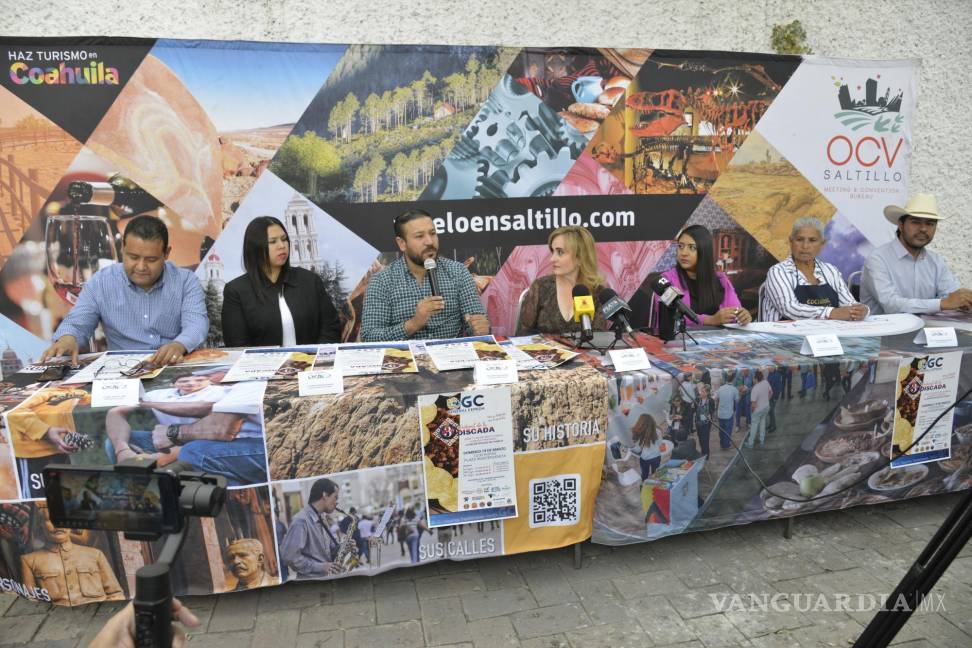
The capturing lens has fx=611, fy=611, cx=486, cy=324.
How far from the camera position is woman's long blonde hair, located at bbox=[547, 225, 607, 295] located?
3.22m

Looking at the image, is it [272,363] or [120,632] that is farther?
[272,363]

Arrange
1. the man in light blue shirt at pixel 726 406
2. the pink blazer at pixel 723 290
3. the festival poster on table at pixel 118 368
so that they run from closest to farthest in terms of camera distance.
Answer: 1. the festival poster on table at pixel 118 368
2. the man in light blue shirt at pixel 726 406
3. the pink blazer at pixel 723 290

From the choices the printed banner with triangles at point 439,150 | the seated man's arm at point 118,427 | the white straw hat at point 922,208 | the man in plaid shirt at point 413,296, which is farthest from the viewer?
the white straw hat at point 922,208

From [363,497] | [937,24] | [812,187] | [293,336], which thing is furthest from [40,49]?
[937,24]

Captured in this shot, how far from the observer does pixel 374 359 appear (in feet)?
8.29

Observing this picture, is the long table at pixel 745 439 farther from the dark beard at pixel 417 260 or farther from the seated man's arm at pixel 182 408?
the seated man's arm at pixel 182 408

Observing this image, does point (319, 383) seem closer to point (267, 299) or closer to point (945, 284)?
point (267, 299)

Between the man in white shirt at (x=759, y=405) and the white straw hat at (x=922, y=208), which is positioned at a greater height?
the white straw hat at (x=922, y=208)

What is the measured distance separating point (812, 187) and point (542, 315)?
2486 mm

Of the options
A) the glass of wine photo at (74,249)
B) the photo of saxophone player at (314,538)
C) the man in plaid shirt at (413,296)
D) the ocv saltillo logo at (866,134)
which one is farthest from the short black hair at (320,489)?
the ocv saltillo logo at (866,134)

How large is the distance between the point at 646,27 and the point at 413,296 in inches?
97.5

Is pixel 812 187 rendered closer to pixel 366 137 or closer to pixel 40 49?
pixel 366 137

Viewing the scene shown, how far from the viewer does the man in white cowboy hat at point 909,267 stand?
12.0ft

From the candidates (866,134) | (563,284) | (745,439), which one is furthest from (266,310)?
(866,134)
